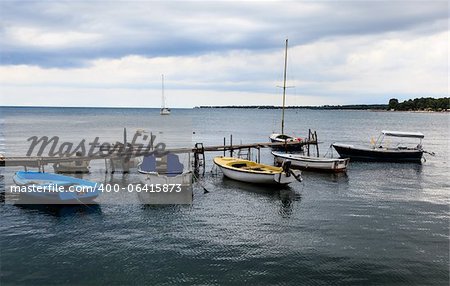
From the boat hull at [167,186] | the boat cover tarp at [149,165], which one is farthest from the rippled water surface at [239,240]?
the boat cover tarp at [149,165]

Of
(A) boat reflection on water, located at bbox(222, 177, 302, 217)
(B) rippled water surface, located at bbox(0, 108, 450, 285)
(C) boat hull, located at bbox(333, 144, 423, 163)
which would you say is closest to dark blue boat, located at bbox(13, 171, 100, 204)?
(B) rippled water surface, located at bbox(0, 108, 450, 285)

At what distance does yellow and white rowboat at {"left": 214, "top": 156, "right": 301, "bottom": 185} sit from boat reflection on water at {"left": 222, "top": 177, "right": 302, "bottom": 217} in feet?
1.64

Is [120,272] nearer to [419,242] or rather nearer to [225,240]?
[225,240]

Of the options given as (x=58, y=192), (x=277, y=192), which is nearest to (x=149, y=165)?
(x=58, y=192)

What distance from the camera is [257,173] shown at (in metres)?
30.9

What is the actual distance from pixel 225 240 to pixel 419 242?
9848 millimetres

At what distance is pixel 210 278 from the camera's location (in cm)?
1513

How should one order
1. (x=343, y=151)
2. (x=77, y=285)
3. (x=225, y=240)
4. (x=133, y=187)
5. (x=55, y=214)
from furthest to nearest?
1. (x=343, y=151)
2. (x=133, y=187)
3. (x=55, y=214)
4. (x=225, y=240)
5. (x=77, y=285)

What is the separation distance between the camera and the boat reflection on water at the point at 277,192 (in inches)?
1022

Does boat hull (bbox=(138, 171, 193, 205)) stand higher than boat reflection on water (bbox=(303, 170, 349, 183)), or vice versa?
boat hull (bbox=(138, 171, 193, 205))

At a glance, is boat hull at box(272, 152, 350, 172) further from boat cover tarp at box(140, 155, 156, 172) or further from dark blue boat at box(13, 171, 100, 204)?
dark blue boat at box(13, 171, 100, 204)

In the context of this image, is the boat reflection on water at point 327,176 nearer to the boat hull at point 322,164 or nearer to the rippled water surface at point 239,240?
the boat hull at point 322,164

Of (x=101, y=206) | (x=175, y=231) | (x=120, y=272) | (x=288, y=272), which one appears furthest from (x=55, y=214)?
(x=288, y=272)

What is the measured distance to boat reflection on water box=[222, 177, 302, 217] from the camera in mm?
25952
